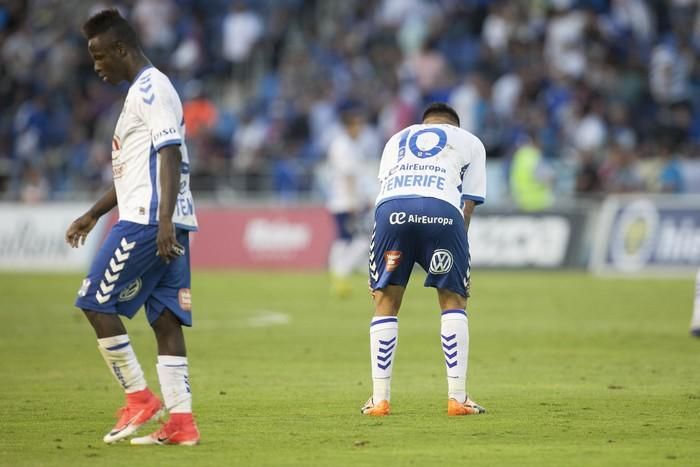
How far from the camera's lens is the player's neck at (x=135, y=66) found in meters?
8.77

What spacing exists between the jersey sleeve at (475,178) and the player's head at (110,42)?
2865 millimetres

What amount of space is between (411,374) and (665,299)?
393 inches

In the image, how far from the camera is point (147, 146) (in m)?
8.63

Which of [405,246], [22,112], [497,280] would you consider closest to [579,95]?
[497,280]

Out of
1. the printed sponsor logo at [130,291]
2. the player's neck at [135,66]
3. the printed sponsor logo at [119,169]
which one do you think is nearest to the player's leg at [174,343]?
the printed sponsor logo at [130,291]

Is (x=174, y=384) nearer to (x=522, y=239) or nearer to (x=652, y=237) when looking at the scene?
(x=652, y=237)

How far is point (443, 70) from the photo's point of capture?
105 feet

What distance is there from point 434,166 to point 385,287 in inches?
39.0

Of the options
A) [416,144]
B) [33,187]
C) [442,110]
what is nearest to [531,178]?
[33,187]

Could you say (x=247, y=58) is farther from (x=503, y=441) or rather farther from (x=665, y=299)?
(x=503, y=441)

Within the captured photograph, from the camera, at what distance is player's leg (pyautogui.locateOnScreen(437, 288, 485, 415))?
1005 cm

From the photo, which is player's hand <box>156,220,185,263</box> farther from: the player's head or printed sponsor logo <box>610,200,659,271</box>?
printed sponsor logo <box>610,200,659,271</box>

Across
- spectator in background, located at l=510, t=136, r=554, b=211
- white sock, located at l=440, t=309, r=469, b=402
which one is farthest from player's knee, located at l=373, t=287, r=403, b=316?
spectator in background, located at l=510, t=136, r=554, b=211

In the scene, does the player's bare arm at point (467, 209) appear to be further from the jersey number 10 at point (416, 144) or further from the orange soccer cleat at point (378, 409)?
the orange soccer cleat at point (378, 409)
